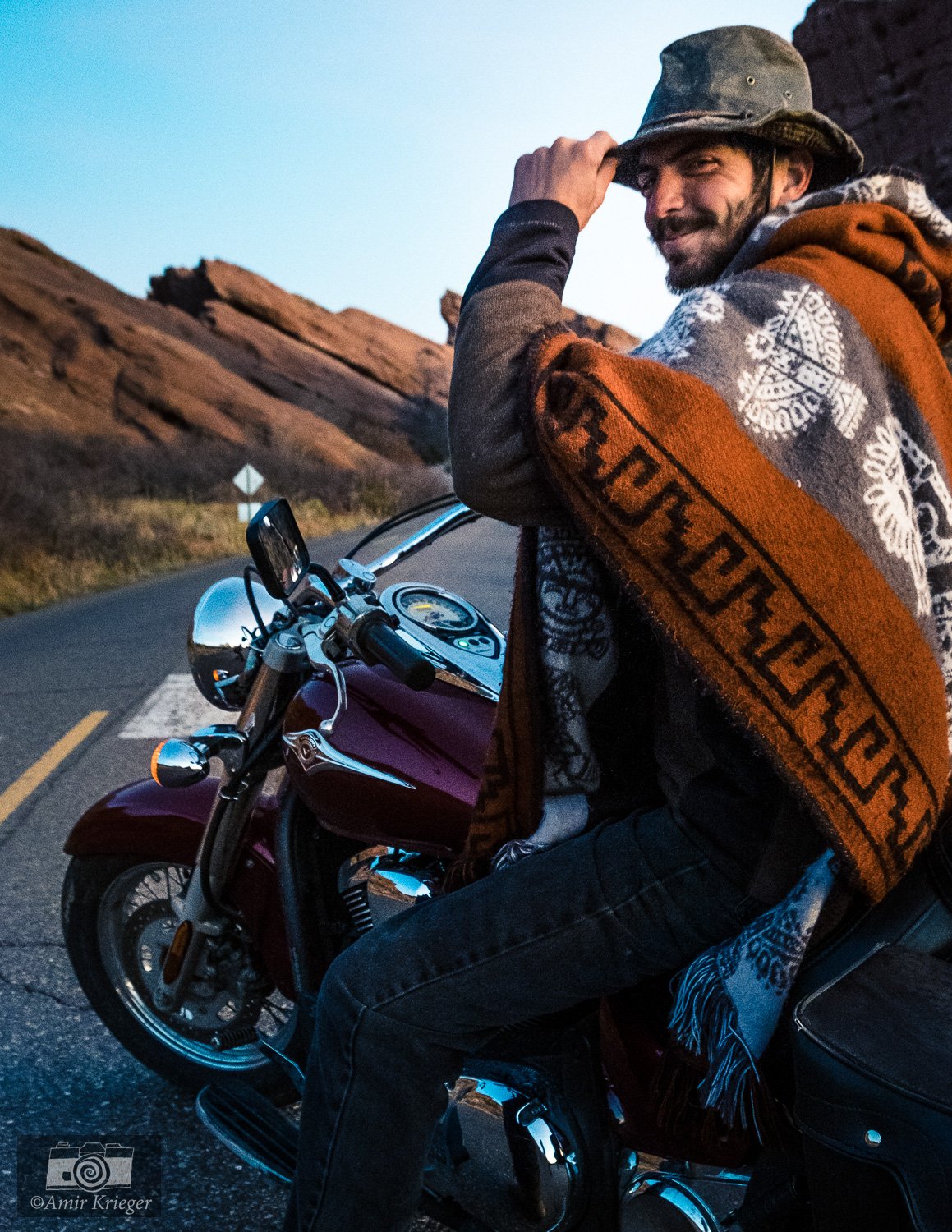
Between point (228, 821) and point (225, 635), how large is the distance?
38 centimetres

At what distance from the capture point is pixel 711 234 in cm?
166

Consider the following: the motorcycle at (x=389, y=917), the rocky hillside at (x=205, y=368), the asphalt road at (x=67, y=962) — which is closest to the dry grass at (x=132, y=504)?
the rocky hillside at (x=205, y=368)

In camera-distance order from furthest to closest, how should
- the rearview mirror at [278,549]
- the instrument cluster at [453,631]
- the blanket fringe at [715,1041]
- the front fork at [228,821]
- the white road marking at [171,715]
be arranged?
the white road marking at [171,715], the front fork at [228,821], the instrument cluster at [453,631], the rearview mirror at [278,549], the blanket fringe at [715,1041]

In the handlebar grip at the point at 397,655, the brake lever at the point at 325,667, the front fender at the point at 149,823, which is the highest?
the handlebar grip at the point at 397,655

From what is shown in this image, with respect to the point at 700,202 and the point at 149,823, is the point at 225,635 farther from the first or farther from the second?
the point at 700,202

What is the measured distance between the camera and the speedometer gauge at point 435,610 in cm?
204

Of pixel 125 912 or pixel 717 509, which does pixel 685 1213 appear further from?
pixel 125 912

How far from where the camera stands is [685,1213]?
1.66 meters

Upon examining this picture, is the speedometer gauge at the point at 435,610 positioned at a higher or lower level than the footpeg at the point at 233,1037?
higher

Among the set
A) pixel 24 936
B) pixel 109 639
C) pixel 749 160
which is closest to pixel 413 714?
pixel 749 160

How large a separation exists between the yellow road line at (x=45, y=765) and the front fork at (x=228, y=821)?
245 cm

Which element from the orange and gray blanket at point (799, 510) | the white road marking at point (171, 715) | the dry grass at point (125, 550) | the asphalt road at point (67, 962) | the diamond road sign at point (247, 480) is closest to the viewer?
the orange and gray blanket at point (799, 510)

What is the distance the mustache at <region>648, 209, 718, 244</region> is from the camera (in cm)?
165

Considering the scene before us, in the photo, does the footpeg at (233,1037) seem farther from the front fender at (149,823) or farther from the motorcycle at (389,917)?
the front fender at (149,823)
